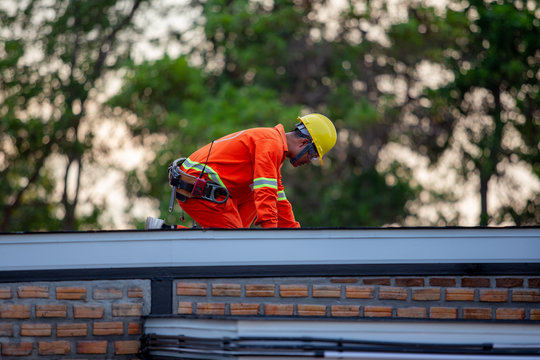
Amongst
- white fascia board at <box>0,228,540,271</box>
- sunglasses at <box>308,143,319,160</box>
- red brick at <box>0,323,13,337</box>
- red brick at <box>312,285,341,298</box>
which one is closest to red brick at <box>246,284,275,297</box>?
white fascia board at <box>0,228,540,271</box>

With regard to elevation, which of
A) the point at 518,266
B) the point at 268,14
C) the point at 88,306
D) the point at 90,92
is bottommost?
the point at 88,306

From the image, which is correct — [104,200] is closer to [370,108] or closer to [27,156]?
[27,156]

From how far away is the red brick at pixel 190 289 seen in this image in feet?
16.6

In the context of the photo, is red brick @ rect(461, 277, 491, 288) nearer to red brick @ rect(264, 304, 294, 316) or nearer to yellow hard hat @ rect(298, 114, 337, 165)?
red brick @ rect(264, 304, 294, 316)

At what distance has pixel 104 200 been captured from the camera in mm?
21047

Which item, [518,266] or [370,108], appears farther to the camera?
[370,108]

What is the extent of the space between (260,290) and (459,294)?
1.29m

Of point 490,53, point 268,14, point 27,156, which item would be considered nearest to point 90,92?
point 27,156

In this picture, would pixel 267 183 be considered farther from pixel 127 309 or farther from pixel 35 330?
pixel 35 330

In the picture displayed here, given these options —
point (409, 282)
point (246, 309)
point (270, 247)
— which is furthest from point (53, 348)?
point (409, 282)

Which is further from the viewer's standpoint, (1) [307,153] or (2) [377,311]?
(1) [307,153]

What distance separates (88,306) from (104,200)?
642 inches

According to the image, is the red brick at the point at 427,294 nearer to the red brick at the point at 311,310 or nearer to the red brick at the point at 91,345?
the red brick at the point at 311,310

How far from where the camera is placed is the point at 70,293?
506 cm
